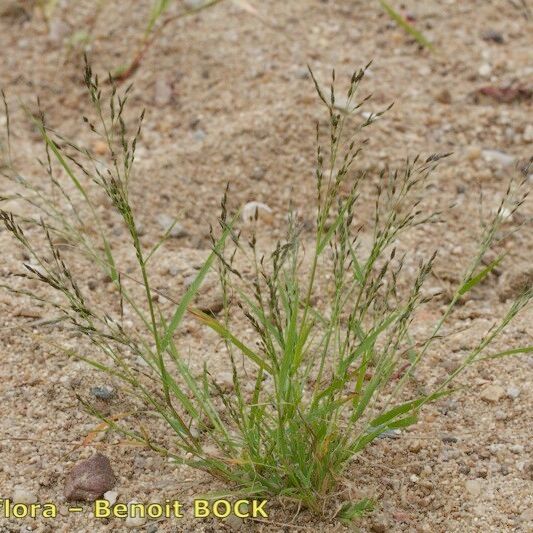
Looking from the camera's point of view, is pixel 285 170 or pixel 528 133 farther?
pixel 528 133

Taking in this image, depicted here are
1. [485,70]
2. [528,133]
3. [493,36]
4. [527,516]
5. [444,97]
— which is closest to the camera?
[527,516]

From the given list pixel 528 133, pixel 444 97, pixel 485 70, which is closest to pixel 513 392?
pixel 528 133

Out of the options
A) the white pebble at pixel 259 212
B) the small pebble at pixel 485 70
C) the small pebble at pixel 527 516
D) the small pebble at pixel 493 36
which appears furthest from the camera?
the small pebble at pixel 493 36

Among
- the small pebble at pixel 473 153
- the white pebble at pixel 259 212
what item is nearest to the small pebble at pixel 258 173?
the white pebble at pixel 259 212

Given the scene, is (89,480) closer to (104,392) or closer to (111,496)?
(111,496)

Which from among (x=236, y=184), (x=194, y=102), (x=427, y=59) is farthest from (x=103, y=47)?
(x=427, y=59)

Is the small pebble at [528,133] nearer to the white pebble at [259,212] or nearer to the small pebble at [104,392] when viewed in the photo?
the white pebble at [259,212]

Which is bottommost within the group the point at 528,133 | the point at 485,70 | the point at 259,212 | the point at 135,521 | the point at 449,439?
the point at 135,521

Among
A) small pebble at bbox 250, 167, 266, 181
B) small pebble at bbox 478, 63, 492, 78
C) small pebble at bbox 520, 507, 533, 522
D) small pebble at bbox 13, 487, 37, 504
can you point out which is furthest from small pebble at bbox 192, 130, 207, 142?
small pebble at bbox 520, 507, 533, 522

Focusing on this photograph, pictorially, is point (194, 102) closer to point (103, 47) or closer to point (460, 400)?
point (103, 47)
